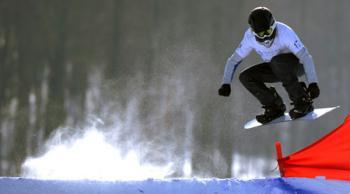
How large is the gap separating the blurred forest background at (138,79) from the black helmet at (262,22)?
236 centimetres

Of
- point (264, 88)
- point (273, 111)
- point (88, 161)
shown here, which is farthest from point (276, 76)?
point (88, 161)

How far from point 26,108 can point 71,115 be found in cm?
43

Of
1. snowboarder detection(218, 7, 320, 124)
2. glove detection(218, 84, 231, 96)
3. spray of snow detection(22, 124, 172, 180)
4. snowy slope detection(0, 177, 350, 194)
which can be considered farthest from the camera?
spray of snow detection(22, 124, 172, 180)

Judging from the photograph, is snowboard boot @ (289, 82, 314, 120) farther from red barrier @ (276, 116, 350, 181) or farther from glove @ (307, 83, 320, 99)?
red barrier @ (276, 116, 350, 181)

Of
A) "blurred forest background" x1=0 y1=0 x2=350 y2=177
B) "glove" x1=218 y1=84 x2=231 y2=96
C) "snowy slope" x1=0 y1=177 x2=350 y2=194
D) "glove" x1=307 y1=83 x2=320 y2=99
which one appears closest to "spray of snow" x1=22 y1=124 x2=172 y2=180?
"blurred forest background" x1=0 y1=0 x2=350 y2=177

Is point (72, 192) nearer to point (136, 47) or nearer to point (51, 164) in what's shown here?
point (51, 164)

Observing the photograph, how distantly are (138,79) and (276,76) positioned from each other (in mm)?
2233

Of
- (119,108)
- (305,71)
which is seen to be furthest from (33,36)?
(305,71)

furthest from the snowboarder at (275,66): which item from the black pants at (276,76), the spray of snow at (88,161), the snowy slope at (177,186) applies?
the spray of snow at (88,161)

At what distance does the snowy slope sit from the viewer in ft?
10.5

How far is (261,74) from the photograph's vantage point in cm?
387

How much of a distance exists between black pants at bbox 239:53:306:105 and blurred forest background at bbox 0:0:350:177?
195 centimetres

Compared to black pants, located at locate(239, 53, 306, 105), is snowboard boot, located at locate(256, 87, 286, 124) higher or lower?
lower

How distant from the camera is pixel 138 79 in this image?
576 centimetres
